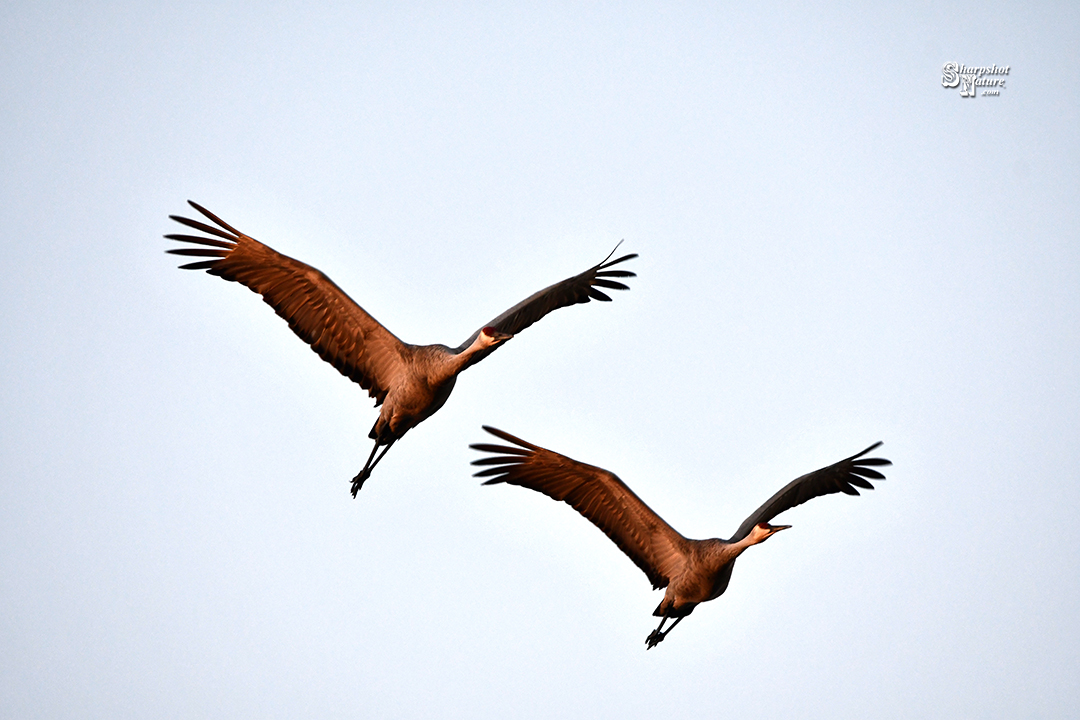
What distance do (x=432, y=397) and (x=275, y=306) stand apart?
9.82 feet

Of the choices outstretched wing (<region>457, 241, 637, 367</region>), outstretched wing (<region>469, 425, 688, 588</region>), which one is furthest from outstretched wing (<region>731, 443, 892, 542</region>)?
outstretched wing (<region>457, 241, 637, 367</region>)

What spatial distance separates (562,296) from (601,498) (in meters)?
4.04

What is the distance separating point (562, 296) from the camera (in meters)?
25.0

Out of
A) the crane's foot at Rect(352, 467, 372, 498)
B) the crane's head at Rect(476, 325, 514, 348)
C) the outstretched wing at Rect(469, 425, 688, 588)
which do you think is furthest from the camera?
the crane's foot at Rect(352, 467, 372, 498)

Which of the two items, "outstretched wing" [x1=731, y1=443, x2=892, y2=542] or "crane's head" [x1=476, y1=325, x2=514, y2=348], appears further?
"outstretched wing" [x1=731, y1=443, x2=892, y2=542]

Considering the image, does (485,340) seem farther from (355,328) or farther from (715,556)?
(715,556)

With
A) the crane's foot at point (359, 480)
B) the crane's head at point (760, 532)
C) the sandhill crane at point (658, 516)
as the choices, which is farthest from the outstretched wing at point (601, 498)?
the crane's foot at point (359, 480)

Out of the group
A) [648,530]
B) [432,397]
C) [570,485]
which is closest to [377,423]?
[432,397]

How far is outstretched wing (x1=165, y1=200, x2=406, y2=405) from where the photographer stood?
21797 mm

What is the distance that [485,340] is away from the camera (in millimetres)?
21672

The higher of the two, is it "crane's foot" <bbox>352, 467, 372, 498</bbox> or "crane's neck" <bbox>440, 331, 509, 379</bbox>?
"crane's neck" <bbox>440, 331, 509, 379</bbox>

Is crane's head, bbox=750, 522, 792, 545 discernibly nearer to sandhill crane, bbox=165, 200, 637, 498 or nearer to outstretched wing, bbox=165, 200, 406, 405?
sandhill crane, bbox=165, 200, 637, 498

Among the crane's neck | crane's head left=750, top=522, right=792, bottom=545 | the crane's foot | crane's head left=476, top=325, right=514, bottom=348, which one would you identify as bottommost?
crane's head left=750, top=522, right=792, bottom=545

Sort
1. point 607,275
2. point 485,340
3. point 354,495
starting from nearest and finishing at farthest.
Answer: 1. point 485,340
2. point 354,495
3. point 607,275
